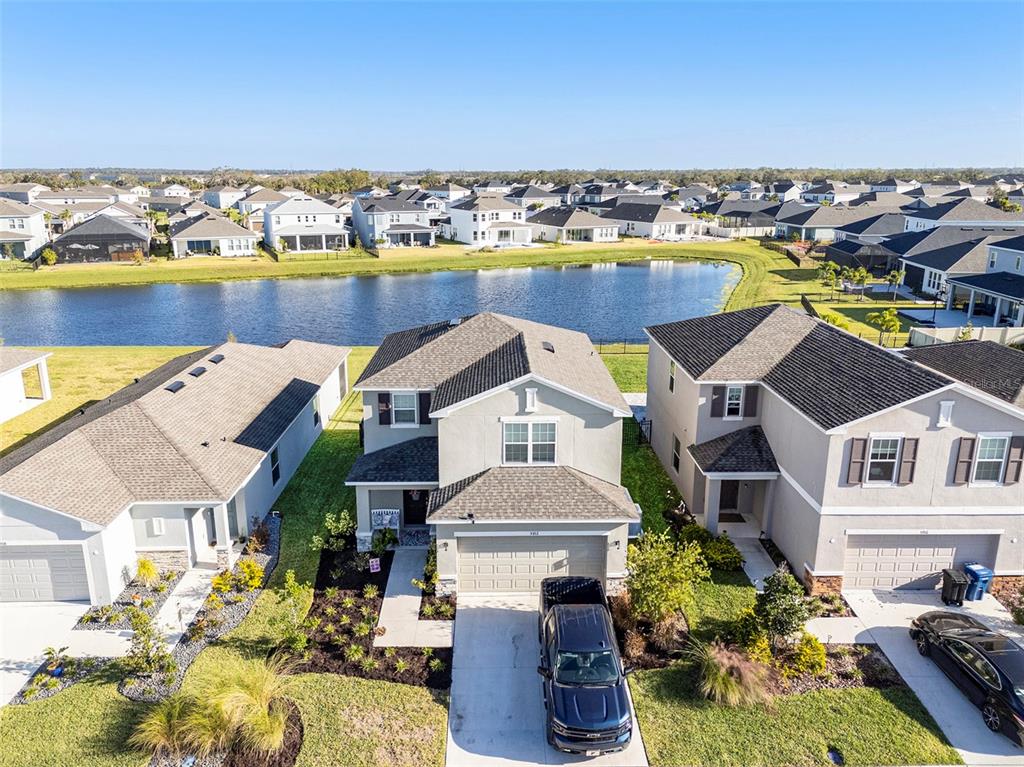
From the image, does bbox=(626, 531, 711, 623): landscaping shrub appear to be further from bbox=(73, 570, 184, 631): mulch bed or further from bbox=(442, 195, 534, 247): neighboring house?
bbox=(442, 195, 534, 247): neighboring house

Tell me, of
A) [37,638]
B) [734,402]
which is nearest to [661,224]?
[734,402]

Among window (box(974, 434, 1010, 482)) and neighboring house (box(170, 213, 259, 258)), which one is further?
neighboring house (box(170, 213, 259, 258))

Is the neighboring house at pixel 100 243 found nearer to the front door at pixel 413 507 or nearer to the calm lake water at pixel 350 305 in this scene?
the calm lake water at pixel 350 305

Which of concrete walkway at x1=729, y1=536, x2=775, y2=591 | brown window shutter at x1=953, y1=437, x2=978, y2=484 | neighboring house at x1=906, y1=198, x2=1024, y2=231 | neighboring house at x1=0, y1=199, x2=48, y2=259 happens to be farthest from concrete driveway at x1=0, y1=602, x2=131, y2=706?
neighboring house at x1=0, y1=199, x2=48, y2=259

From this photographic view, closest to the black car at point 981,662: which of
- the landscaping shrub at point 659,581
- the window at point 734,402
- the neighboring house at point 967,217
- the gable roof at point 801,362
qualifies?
the gable roof at point 801,362

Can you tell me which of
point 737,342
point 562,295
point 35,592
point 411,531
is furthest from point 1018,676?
point 562,295

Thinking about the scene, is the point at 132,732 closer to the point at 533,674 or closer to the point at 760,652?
the point at 533,674
